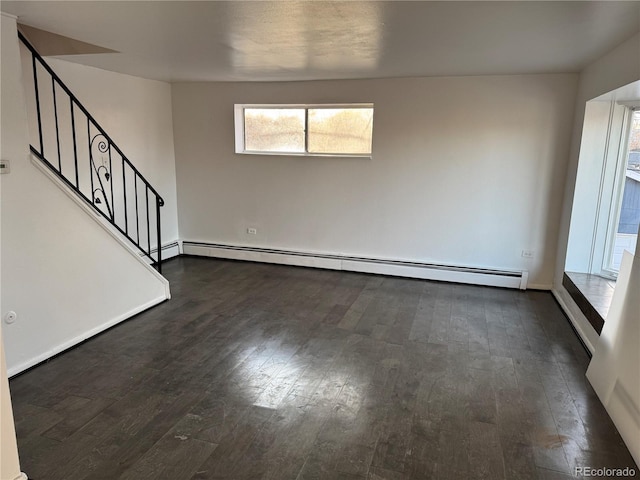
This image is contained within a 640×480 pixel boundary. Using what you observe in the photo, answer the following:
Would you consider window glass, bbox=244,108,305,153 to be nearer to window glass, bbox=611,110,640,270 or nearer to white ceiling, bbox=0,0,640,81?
white ceiling, bbox=0,0,640,81

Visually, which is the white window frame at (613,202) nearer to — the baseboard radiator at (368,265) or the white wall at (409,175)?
the white wall at (409,175)

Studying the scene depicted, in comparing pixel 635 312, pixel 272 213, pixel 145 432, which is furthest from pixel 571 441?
pixel 272 213

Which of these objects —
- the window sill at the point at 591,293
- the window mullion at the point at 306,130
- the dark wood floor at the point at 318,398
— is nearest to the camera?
the dark wood floor at the point at 318,398

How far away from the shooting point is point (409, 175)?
5082 millimetres

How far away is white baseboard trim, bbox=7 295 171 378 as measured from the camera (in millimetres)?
2947

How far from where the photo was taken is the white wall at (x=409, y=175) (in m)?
4.66

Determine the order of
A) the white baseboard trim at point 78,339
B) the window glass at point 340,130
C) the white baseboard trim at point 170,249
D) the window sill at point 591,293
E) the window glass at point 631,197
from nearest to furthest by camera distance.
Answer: the white baseboard trim at point 78,339 → the window sill at point 591,293 → the window glass at point 631,197 → the window glass at point 340,130 → the white baseboard trim at point 170,249

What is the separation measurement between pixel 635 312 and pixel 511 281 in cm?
235

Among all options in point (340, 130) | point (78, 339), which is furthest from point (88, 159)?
point (340, 130)

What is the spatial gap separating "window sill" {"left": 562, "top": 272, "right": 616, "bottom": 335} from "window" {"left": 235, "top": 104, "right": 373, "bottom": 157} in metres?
2.59

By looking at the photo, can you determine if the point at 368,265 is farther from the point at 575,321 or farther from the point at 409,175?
the point at 575,321

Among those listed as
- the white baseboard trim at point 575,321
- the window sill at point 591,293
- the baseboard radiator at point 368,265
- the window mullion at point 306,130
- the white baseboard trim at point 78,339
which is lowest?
the white baseboard trim at point 78,339

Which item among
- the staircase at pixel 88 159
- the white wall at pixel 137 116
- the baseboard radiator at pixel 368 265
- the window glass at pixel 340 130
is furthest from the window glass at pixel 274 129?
the staircase at pixel 88 159

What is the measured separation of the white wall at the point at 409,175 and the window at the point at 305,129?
5.3 inches
